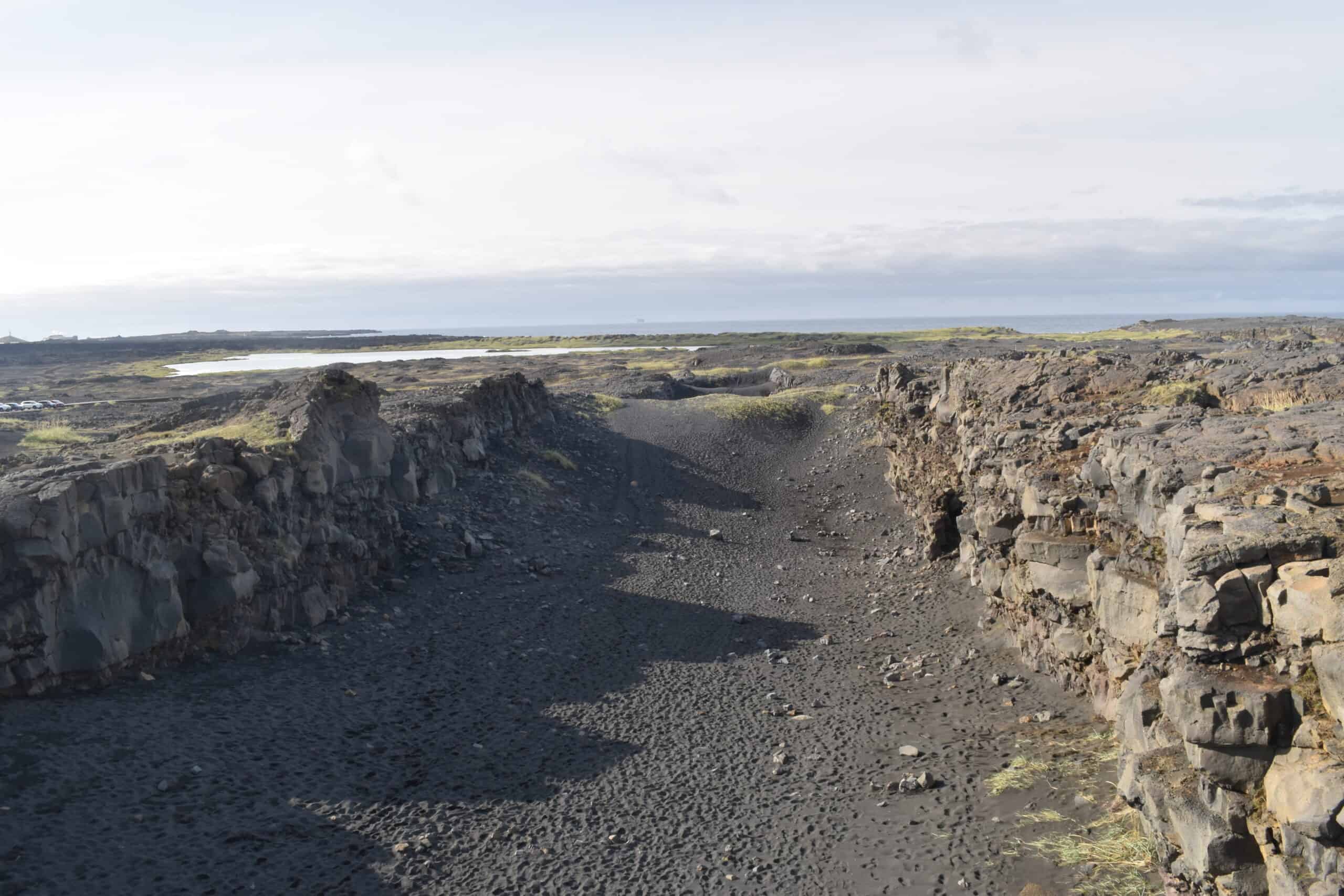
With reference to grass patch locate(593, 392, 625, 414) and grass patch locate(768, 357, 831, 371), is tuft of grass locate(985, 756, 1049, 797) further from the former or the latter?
grass patch locate(768, 357, 831, 371)

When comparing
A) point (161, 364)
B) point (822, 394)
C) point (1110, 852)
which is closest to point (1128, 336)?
point (822, 394)

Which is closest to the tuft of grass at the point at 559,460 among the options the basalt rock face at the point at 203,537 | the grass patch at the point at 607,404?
the basalt rock face at the point at 203,537

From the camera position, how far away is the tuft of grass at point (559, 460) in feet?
115

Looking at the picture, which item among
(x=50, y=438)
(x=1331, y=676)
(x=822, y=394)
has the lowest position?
(x=1331, y=676)

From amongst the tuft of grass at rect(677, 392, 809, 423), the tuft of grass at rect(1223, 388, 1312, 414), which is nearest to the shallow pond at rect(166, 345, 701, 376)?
the tuft of grass at rect(677, 392, 809, 423)

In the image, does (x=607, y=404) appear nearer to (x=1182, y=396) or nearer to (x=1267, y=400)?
(x=1182, y=396)

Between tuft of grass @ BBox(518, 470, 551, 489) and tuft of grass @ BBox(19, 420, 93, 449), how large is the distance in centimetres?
1487

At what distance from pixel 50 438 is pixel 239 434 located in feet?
65.6

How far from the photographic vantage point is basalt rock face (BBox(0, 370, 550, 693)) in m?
13.8

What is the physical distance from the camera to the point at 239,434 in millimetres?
21156

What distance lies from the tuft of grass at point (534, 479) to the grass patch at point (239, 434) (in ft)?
34.4

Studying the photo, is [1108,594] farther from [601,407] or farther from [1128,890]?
[601,407]

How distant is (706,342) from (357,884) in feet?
463

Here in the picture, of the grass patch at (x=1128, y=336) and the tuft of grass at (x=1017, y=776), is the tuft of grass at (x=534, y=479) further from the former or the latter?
the grass patch at (x=1128, y=336)
